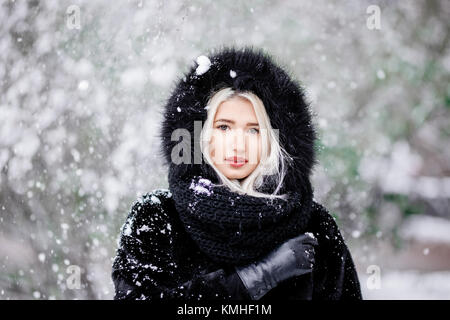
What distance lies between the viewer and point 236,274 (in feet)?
5.79

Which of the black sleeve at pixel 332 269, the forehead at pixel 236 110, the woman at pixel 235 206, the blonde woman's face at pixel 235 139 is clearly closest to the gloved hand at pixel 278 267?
the woman at pixel 235 206

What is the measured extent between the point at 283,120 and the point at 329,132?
200 cm

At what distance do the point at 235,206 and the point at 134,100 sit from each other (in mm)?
2163

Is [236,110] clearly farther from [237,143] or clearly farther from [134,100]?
[134,100]

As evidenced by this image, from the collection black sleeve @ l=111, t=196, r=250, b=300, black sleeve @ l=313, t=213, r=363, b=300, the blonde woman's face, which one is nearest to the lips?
the blonde woman's face

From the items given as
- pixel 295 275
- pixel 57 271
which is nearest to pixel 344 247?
pixel 295 275

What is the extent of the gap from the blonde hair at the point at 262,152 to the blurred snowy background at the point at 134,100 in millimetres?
1715

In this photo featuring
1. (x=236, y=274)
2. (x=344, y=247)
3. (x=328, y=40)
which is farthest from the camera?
(x=328, y=40)

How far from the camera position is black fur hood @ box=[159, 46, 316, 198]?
6.37ft

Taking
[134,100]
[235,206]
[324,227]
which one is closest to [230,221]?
[235,206]

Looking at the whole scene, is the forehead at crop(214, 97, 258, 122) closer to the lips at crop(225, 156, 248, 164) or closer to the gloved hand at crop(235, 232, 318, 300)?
the lips at crop(225, 156, 248, 164)

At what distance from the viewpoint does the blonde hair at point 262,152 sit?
192 centimetres
